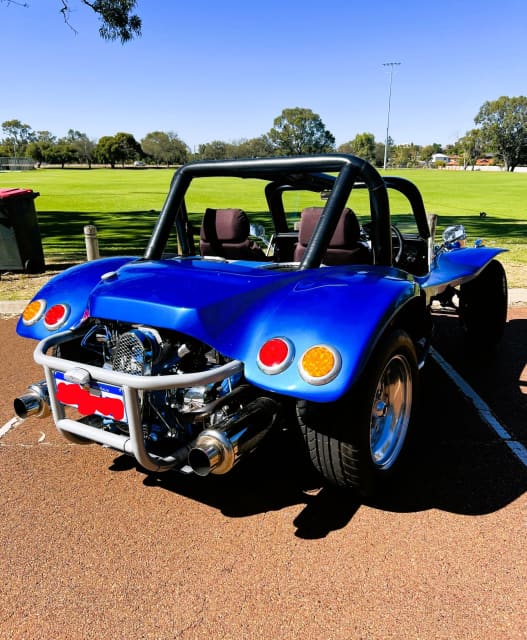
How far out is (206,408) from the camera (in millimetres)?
2289

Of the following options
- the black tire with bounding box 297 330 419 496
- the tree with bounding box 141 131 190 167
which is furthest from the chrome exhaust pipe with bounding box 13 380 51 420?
the tree with bounding box 141 131 190 167

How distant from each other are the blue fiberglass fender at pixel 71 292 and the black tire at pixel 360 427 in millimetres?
1412

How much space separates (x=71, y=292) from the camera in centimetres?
306

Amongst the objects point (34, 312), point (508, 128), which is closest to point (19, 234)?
point (34, 312)

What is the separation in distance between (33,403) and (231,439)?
1137 mm

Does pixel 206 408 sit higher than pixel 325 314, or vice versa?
pixel 325 314

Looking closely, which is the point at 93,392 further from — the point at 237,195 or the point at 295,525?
the point at 237,195

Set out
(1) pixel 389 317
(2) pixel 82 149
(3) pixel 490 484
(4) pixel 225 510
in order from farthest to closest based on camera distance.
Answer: (2) pixel 82 149, (3) pixel 490 484, (4) pixel 225 510, (1) pixel 389 317

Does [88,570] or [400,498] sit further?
[400,498]

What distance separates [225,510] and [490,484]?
141cm

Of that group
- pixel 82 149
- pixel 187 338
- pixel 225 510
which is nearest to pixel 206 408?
pixel 187 338

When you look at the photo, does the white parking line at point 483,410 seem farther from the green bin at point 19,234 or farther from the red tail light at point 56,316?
the green bin at point 19,234

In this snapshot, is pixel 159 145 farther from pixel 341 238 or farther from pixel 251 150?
pixel 341 238

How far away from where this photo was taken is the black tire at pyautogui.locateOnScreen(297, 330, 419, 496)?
237cm
